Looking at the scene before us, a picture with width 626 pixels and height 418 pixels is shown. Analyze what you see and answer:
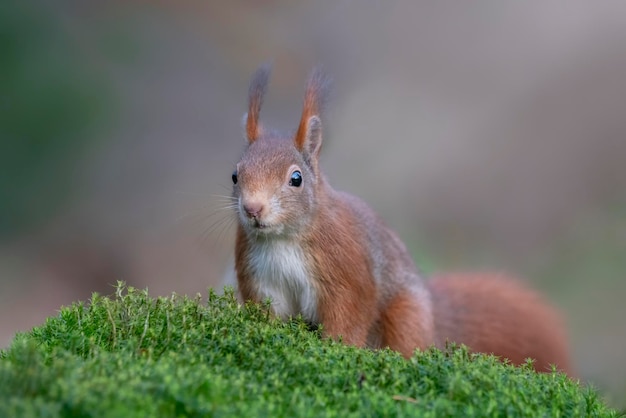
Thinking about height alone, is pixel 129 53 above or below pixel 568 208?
above

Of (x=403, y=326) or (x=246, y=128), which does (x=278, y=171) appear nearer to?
(x=246, y=128)

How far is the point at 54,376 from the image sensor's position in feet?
8.41

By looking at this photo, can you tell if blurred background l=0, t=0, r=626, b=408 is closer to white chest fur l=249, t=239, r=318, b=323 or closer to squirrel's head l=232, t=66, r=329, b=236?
squirrel's head l=232, t=66, r=329, b=236

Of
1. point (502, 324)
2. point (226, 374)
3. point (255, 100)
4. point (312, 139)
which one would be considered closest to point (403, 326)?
point (502, 324)

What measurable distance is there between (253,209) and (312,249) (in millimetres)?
491

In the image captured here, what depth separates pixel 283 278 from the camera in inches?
179

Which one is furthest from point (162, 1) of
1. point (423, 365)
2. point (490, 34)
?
point (423, 365)

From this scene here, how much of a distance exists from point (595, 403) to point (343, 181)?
7.00 meters

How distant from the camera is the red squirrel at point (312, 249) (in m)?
4.46

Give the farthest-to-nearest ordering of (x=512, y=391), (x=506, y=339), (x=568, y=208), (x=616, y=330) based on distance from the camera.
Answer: (x=568, y=208), (x=616, y=330), (x=506, y=339), (x=512, y=391)

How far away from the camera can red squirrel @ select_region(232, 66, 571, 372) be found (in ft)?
14.6

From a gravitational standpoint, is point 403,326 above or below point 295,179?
below

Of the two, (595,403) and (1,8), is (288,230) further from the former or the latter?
(1,8)

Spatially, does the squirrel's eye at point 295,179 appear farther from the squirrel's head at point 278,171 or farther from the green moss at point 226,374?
the green moss at point 226,374
